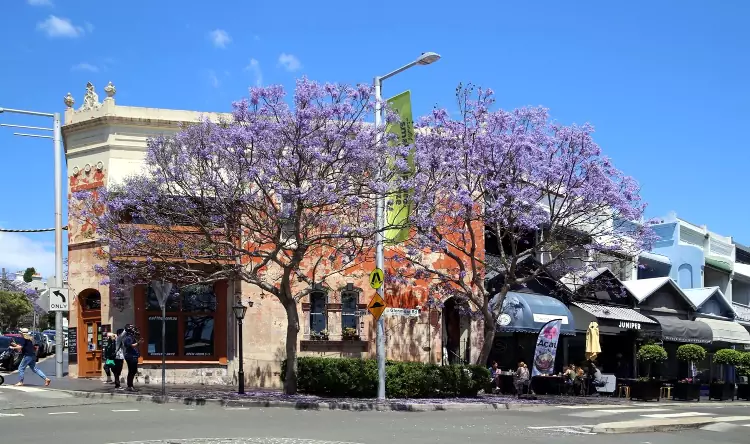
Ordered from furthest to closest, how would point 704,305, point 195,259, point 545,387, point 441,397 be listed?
1. point 704,305
2. point 545,387
3. point 441,397
4. point 195,259

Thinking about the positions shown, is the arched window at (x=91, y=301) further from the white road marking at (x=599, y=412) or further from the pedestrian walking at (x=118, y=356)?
the white road marking at (x=599, y=412)

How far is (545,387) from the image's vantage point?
27891 mm

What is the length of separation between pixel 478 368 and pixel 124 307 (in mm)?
10636

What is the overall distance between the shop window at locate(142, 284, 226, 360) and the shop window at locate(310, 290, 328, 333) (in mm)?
2814

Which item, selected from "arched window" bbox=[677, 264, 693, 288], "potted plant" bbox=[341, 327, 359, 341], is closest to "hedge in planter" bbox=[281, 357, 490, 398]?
"potted plant" bbox=[341, 327, 359, 341]

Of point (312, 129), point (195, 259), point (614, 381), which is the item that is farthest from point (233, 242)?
point (614, 381)

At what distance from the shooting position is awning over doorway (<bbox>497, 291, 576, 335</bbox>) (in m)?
28.5

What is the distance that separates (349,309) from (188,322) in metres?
5.05

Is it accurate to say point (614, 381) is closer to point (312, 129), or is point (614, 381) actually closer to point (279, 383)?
point (279, 383)

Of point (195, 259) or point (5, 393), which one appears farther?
point (195, 259)

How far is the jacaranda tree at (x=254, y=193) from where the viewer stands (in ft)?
62.6

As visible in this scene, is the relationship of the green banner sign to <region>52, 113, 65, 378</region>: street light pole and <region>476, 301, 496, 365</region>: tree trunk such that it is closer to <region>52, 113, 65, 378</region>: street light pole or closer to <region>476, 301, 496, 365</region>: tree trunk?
<region>476, 301, 496, 365</region>: tree trunk

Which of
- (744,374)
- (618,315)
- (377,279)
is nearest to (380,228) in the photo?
(377,279)

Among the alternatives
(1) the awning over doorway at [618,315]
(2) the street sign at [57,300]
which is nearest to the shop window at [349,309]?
(2) the street sign at [57,300]
